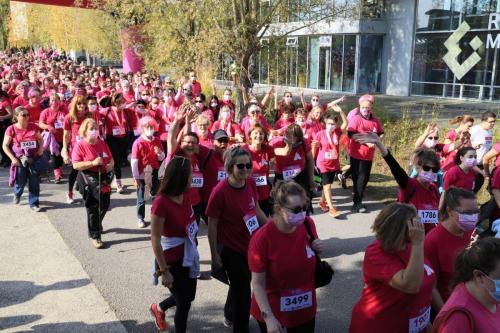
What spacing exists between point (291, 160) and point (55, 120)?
607cm

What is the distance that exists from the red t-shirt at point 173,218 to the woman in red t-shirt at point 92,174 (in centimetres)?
292

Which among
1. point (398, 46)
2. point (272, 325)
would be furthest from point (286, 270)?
point (398, 46)

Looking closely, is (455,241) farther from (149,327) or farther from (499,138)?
(499,138)

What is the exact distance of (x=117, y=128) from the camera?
9.81 meters

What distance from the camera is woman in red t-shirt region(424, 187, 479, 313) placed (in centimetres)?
316

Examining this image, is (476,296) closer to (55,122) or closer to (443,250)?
(443,250)

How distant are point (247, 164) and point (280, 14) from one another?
11407 millimetres

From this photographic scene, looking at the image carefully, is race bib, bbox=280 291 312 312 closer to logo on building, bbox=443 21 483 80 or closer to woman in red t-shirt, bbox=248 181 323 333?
woman in red t-shirt, bbox=248 181 323 333

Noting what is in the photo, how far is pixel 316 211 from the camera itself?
8273 mm

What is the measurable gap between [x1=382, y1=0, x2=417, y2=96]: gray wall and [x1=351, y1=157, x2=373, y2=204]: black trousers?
1847 centimetres

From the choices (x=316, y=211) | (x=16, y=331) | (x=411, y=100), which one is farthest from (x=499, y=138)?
(x=411, y=100)

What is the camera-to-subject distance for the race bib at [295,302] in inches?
125

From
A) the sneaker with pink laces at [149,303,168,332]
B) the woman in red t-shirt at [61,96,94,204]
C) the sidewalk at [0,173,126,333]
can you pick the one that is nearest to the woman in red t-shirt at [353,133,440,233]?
the sneaker with pink laces at [149,303,168,332]

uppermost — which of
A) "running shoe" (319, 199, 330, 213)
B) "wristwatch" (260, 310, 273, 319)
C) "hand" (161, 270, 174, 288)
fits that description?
"wristwatch" (260, 310, 273, 319)
